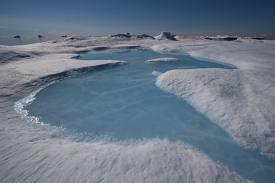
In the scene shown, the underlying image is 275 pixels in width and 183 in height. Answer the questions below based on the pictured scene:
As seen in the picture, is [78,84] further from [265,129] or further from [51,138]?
[265,129]

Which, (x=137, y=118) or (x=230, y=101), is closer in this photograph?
(x=137, y=118)

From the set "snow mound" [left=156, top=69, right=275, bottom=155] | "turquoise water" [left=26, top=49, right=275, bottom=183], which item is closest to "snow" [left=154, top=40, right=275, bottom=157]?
"snow mound" [left=156, top=69, right=275, bottom=155]

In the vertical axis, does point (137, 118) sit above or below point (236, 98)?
below

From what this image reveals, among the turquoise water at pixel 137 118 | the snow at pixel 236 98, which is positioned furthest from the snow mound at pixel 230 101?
the turquoise water at pixel 137 118

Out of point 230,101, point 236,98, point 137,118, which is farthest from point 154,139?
point 236,98

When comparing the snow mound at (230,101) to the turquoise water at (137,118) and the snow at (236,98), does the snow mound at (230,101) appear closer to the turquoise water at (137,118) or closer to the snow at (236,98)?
the snow at (236,98)

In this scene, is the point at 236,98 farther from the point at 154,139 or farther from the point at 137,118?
the point at 154,139

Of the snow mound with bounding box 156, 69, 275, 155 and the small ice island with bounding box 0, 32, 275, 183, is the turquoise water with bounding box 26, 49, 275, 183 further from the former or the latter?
the snow mound with bounding box 156, 69, 275, 155

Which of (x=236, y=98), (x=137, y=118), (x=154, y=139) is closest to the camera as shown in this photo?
(x=154, y=139)
